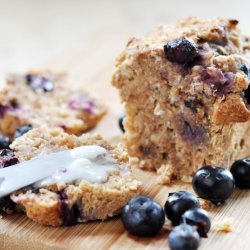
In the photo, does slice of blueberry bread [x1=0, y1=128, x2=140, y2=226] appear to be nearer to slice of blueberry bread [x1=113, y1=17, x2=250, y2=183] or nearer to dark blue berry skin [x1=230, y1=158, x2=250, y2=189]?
slice of blueberry bread [x1=113, y1=17, x2=250, y2=183]

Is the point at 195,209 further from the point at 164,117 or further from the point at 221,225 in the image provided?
the point at 164,117

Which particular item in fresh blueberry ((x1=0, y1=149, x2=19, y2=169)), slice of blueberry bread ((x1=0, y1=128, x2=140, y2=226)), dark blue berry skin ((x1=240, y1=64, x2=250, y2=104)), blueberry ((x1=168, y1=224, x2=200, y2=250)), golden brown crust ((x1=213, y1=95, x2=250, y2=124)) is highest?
dark blue berry skin ((x1=240, y1=64, x2=250, y2=104))

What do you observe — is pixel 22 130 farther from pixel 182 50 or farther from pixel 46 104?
pixel 182 50

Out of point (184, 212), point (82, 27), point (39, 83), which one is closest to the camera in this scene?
point (184, 212)

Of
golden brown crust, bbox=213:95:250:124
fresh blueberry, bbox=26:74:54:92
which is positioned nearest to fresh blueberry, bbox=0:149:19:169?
golden brown crust, bbox=213:95:250:124

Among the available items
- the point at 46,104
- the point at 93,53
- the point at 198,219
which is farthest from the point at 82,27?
the point at 198,219

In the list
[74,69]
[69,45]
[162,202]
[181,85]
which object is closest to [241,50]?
[181,85]
